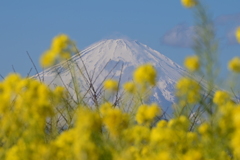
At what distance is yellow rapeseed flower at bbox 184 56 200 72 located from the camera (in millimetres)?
3572

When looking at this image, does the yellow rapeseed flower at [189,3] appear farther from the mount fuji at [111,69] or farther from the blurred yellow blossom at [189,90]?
the blurred yellow blossom at [189,90]

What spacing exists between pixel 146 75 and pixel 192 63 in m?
0.59

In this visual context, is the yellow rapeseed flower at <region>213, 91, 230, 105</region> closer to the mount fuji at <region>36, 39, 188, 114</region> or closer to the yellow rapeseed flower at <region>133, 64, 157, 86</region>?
the mount fuji at <region>36, 39, 188, 114</region>

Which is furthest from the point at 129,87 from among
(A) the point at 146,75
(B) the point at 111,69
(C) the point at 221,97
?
(A) the point at 146,75

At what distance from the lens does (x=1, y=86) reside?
3830 millimetres

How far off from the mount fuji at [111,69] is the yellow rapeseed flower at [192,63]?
5cm

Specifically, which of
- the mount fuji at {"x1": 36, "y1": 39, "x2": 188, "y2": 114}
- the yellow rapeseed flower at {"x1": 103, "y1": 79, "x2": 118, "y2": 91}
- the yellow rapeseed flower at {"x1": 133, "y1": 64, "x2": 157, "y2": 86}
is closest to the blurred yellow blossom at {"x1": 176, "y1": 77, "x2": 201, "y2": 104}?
the mount fuji at {"x1": 36, "y1": 39, "x2": 188, "y2": 114}

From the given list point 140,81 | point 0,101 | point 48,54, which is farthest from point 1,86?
point 140,81

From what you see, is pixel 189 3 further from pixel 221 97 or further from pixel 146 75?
pixel 146 75

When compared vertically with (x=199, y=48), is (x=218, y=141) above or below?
below

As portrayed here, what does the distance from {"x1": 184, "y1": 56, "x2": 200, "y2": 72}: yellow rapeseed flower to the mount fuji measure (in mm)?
50

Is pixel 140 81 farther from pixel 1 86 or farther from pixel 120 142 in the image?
pixel 1 86

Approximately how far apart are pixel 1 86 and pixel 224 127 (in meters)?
1.75

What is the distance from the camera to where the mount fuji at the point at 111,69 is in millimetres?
3930
